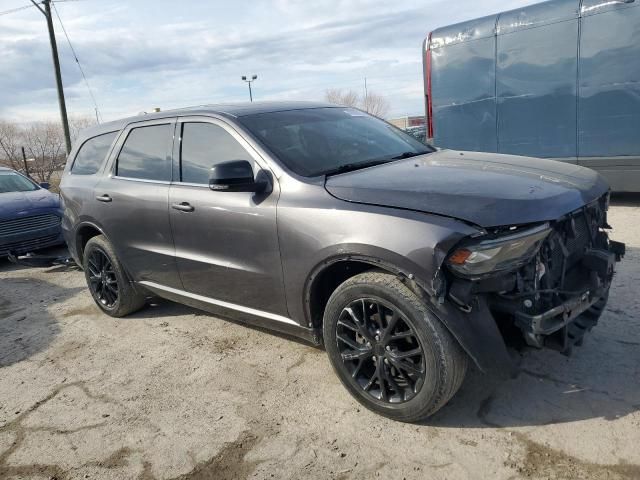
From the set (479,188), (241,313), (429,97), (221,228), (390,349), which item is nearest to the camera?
(479,188)

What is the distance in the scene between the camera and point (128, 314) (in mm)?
5051

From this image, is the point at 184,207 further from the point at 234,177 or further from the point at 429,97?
the point at 429,97

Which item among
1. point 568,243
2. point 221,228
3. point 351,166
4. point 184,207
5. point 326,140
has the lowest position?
point 568,243

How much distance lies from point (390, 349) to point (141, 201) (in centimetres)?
243

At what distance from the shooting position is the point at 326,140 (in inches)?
147

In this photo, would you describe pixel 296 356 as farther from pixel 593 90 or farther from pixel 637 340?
pixel 593 90

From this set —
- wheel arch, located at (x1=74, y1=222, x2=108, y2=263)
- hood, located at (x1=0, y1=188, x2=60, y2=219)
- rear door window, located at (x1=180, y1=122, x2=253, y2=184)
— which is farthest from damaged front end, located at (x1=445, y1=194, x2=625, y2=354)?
hood, located at (x1=0, y1=188, x2=60, y2=219)

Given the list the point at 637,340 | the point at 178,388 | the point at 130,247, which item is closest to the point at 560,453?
the point at 637,340

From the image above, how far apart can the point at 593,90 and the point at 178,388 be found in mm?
6822

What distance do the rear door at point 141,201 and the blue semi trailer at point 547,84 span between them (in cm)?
578

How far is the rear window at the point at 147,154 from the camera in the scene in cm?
415

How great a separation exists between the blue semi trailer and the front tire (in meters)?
5.96

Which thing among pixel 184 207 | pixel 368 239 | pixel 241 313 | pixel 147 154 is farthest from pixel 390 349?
pixel 147 154

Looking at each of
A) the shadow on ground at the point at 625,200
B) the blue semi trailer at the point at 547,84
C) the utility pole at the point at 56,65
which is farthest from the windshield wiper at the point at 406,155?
the utility pole at the point at 56,65
